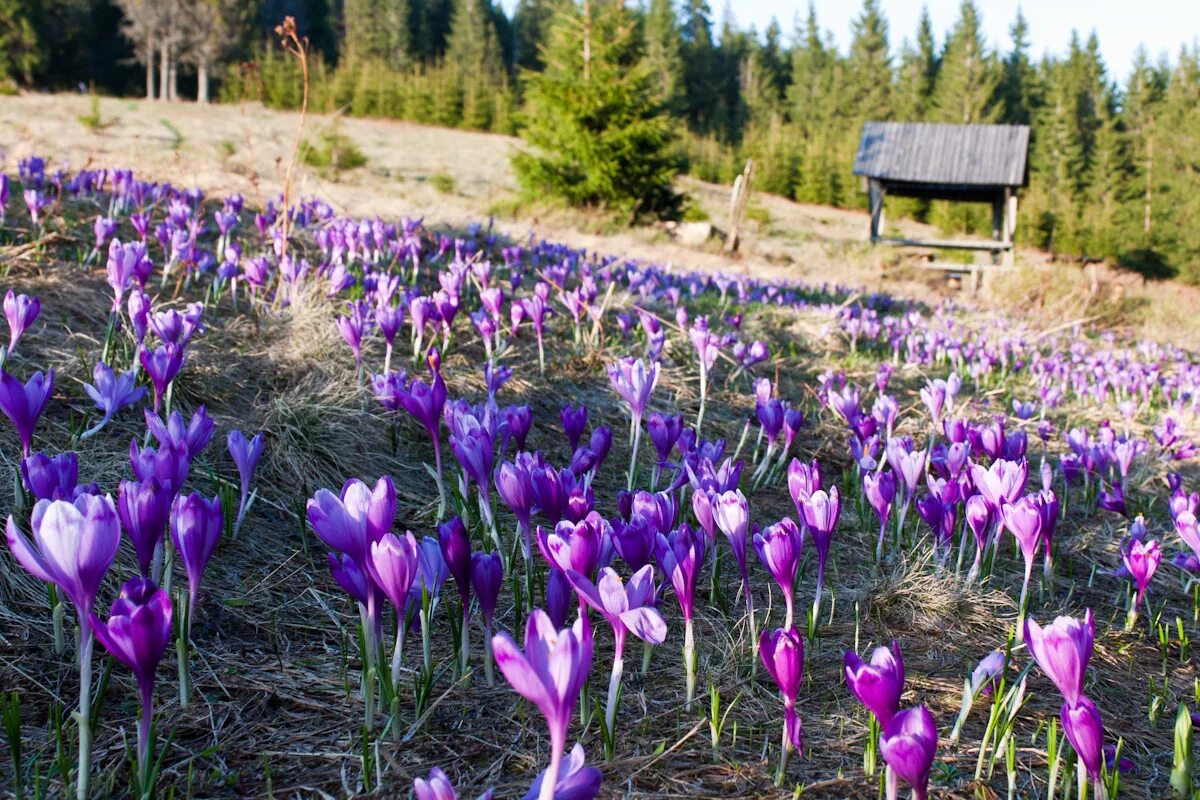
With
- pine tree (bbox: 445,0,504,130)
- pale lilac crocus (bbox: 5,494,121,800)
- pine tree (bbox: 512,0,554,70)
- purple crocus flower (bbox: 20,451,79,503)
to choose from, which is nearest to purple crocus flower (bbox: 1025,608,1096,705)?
pale lilac crocus (bbox: 5,494,121,800)

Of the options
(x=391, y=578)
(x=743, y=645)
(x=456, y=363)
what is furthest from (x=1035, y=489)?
(x=391, y=578)

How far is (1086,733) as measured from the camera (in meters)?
1.21

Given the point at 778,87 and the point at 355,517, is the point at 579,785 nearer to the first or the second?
the point at 355,517

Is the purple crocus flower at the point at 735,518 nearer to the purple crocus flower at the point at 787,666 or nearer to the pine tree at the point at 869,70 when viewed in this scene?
the purple crocus flower at the point at 787,666

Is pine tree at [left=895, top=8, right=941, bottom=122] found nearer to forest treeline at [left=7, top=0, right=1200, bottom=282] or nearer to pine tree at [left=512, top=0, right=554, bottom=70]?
forest treeline at [left=7, top=0, right=1200, bottom=282]

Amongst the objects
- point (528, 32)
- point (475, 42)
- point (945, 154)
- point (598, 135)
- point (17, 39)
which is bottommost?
point (598, 135)

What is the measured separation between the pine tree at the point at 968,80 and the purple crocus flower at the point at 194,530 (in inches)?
2212

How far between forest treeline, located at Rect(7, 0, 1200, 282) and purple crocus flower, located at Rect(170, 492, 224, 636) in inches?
832

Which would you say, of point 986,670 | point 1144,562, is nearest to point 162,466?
point 986,670

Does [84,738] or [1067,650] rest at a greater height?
[1067,650]

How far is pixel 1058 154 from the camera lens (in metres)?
45.8

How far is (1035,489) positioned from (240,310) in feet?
A: 12.6

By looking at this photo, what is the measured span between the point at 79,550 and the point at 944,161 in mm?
21497

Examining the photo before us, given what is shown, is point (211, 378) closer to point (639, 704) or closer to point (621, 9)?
point (639, 704)
